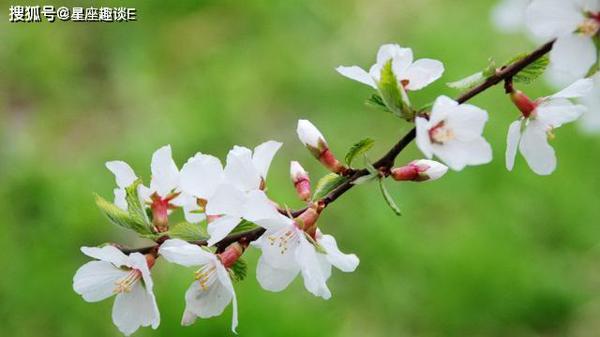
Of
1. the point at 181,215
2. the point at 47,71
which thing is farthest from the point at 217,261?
the point at 47,71

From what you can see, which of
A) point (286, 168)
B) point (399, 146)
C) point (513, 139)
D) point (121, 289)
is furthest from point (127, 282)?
point (286, 168)

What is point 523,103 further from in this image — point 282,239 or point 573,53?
point 282,239

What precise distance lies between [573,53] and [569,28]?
0.02 meters

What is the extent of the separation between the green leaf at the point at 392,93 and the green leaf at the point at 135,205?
10.6 inches

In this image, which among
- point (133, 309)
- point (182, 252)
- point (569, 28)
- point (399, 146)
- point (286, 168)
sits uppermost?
point (569, 28)

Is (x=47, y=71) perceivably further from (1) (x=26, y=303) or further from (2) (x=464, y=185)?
(2) (x=464, y=185)

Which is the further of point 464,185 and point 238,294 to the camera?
point 464,185

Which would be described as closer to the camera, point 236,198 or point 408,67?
point 236,198

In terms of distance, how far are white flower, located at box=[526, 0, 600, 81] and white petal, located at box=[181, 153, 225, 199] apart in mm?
331

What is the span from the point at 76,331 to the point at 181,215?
461 mm

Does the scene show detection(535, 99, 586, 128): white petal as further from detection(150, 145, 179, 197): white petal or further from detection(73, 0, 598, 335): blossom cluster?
detection(150, 145, 179, 197): white petal

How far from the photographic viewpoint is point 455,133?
78 cm

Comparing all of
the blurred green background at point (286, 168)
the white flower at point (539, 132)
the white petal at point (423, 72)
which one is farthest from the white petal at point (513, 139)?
the blurred green background at point (286, 168)

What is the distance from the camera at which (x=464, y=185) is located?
2.53 m
